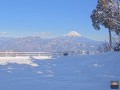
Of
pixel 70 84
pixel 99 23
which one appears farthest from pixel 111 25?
pixel 70 84

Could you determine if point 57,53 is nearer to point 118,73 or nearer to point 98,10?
point 98,10

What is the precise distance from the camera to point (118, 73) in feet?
104

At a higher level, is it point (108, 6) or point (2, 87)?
point (108, 6)

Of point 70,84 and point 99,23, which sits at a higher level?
point 99,23

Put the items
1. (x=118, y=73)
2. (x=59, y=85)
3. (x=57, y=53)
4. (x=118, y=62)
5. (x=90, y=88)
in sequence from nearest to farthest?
(x=90, y=88) < (x=59, y=85) < (x=118, y=73) < (x=118, y=62) < (x=57, y=53)

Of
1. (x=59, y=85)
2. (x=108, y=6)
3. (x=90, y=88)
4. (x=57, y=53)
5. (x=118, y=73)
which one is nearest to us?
(x=90, y=88)

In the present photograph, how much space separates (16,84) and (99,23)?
149 ft

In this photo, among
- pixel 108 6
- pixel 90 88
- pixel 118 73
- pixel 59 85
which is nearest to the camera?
pixel 90 88

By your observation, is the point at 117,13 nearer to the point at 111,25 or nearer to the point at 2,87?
A: the point at 111,25

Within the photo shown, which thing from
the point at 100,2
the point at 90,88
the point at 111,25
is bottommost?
the point at 90,88

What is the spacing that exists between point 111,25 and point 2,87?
151ft

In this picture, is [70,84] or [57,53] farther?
[57,53]

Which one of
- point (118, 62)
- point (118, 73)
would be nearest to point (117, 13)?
Result: point (118, 62)

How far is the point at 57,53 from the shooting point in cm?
6075
